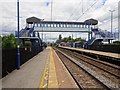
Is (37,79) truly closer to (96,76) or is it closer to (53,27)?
(96,76)

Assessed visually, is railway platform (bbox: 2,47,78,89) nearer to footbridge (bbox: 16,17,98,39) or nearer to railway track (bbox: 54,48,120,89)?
railway track (bbox: 54,48,120,89)

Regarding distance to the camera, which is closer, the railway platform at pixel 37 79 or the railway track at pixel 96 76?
the railway platform at pixel 37 79

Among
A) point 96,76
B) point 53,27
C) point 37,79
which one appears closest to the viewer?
point 37,79

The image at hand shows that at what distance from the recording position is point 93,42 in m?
76.4

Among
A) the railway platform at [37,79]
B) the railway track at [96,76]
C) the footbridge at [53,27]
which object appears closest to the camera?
the railway platform at [37,79]

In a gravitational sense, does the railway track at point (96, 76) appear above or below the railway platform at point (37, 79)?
below

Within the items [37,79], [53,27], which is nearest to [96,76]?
[37,79]

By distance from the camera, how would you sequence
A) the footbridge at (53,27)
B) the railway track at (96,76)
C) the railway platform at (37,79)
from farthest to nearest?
the footbridge at (53,27) → the railway track at (96,76) → the railway platform at (37,79)

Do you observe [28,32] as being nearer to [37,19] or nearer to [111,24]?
[37,19]

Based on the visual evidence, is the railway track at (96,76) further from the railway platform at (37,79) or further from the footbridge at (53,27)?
the footbridge at (53,27)

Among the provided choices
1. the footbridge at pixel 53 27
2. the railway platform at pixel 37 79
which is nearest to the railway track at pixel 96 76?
the railway platform at pixel 37 79

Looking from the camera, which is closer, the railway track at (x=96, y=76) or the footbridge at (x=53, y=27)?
the railway track at (x=96, y=76)

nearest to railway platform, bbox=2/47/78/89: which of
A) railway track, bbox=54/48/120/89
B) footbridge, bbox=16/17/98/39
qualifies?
railway track, bbox=54/48/120/89

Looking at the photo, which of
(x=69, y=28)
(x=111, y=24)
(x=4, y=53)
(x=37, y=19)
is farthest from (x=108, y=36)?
(x=4, y=53)
